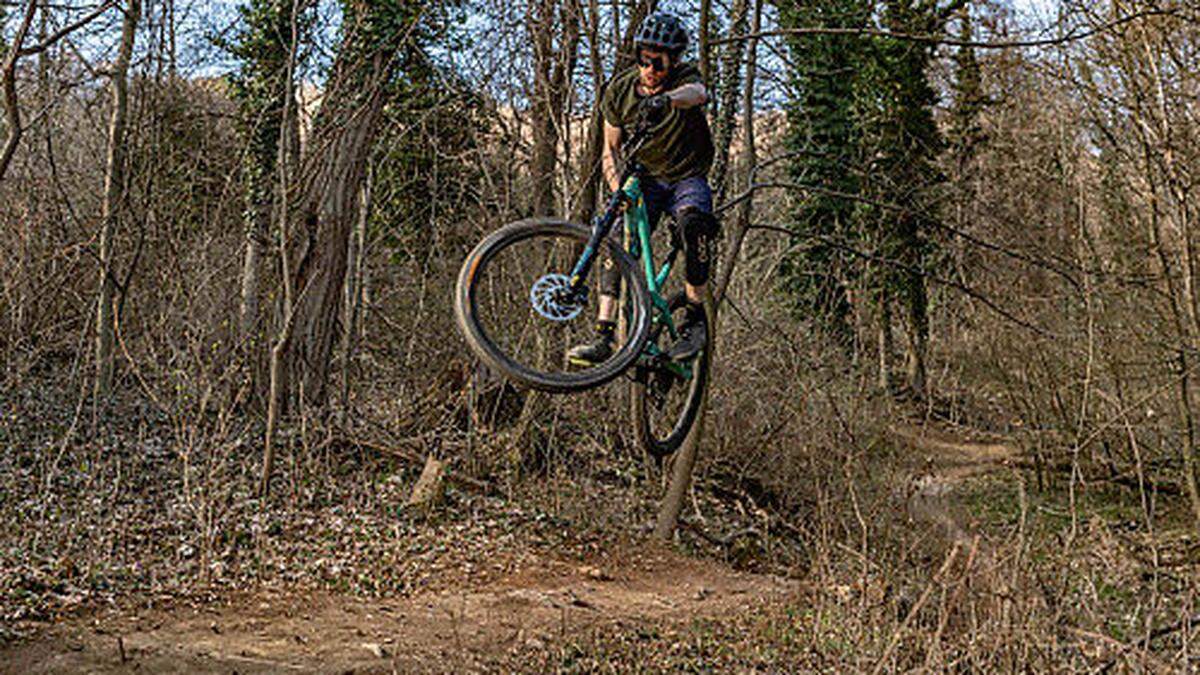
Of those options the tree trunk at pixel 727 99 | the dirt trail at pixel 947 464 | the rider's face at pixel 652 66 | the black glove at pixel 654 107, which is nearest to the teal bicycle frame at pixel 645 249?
the black glove at pixel 654 107

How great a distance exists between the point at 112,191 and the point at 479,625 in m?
6.66

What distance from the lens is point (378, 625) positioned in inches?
331

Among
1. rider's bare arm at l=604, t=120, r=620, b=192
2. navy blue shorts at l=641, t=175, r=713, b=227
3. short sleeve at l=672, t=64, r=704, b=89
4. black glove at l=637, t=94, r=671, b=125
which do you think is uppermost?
short sleeve at l=672, t=64, r=704, b=89

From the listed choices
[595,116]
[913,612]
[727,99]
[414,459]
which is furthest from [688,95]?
[414,459]

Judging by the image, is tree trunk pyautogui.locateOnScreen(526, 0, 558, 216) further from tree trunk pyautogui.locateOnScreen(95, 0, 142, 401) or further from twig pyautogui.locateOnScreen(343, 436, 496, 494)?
tree trunk pyautogui.locateOnScreen(95, 0, 142, 401)

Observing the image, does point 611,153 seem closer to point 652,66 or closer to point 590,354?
point 652,66

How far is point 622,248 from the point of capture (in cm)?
470

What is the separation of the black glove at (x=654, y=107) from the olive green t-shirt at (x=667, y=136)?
0.20 ft

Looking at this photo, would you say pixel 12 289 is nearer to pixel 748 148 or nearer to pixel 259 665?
pixel 259 665

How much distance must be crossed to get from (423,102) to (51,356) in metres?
6.33

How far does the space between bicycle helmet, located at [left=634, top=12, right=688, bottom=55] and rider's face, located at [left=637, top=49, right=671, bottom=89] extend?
0.04m

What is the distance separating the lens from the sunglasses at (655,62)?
4.55 m

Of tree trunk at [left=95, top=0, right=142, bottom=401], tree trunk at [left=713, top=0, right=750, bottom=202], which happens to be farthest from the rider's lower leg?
tree trunk at [left=95, top=0, right=142, bottom=401]

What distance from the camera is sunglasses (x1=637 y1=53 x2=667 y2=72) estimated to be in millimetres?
4547
